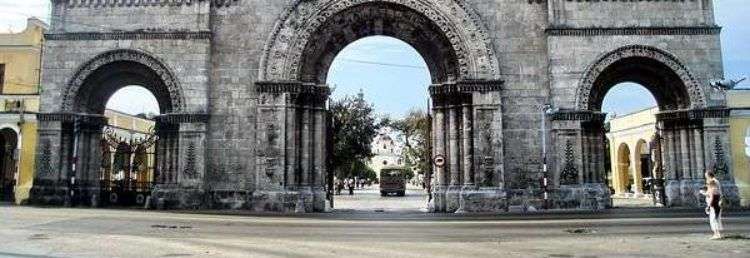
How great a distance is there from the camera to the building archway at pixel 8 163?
25.4m

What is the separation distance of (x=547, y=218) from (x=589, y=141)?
526cm

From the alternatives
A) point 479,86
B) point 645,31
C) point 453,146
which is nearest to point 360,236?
point 453,146

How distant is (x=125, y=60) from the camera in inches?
829

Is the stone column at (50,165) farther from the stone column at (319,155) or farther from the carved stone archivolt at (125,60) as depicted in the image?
the stone column at (319,155)

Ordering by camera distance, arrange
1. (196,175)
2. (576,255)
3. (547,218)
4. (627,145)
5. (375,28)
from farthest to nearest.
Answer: (627,145) < (375,28) < (196,175) < (547,218) < (576,255)

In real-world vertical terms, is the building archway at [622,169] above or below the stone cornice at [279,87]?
below

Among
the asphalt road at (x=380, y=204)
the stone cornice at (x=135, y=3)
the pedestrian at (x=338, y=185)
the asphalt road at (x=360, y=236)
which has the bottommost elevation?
the asphalt road at (x=360, y=236)

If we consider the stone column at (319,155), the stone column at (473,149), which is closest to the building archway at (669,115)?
the stone column at (473,149)

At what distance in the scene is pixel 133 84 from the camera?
2262cm

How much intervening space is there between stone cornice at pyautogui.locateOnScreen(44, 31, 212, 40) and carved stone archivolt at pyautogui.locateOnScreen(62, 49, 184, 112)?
1.75 ft

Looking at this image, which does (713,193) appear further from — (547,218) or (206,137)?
(206,137)

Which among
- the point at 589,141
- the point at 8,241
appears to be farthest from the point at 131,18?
the point at 589,141

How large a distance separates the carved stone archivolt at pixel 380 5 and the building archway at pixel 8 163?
1201 cm

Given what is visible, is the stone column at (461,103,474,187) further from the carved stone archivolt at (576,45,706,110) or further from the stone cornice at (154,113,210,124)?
the stone cornice at (154,113,210,124)
